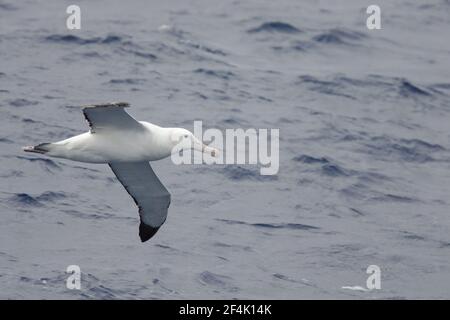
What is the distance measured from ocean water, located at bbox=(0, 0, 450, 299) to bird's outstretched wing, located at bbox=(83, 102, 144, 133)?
477 millimetres

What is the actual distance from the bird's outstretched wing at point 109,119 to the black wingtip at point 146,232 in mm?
2155

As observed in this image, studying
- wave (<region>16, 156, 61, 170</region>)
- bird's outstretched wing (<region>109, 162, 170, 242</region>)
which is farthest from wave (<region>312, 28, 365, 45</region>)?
bird's outstretched wing (<region>109, 162, 170, 242</region>)

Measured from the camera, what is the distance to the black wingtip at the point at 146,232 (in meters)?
19.3

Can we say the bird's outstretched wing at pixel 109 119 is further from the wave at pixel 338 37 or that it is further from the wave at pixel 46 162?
the wave at pixel 338 37

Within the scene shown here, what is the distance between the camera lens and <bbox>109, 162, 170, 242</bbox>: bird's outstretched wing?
18.8 metres

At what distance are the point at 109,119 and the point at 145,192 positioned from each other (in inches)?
76.7

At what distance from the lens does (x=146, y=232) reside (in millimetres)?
19297

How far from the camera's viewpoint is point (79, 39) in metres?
29.8

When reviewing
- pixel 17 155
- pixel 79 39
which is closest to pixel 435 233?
pixel 17 155

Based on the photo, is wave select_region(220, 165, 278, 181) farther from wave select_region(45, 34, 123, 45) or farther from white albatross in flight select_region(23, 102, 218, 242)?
wave select_region(45, 34, 123, 45)

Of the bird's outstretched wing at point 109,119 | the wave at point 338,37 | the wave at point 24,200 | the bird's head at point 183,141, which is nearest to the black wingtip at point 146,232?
the bird's head at point 183,141

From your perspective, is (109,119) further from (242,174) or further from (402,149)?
(402,149)

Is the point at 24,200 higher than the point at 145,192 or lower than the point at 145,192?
lower

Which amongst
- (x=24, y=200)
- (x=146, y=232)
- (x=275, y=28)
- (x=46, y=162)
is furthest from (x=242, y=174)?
(x=275, y=28)
